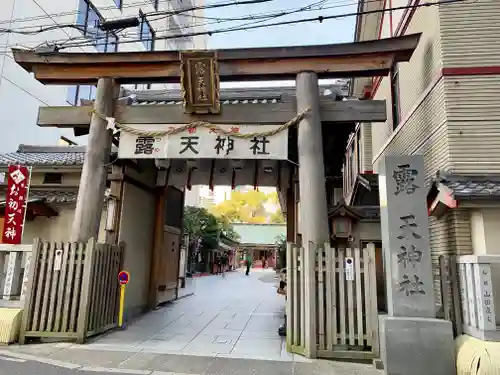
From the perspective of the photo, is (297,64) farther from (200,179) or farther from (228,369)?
(228,369)

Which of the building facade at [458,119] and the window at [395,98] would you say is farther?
the window at [395,98]

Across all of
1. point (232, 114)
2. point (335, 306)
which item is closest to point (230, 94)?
point (232, 114)

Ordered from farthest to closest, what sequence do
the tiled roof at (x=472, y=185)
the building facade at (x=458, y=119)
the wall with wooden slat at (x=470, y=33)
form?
the wall with wooden slat at (x=470, y=33) < the building facade at (x=458, y=119) < the tiled roof at (x=472, y=185)

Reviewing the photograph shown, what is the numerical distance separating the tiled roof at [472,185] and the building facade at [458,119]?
0.01 m

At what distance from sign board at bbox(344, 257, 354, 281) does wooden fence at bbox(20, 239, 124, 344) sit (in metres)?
4.96

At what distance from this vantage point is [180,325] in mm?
8805

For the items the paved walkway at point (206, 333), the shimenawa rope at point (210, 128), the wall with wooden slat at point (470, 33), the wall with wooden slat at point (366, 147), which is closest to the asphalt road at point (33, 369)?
the paved walkway at point (206, 333)

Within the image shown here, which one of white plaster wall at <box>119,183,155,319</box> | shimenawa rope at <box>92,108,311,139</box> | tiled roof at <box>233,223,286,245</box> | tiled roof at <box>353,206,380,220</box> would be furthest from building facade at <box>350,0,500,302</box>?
tiled roof at <box>233,223,286,245</box>

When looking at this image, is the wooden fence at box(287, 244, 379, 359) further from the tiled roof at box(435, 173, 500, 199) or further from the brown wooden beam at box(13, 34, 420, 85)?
the brown wooden beam at box(13, 34, 420, 85)

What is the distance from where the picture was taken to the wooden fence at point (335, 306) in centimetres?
612

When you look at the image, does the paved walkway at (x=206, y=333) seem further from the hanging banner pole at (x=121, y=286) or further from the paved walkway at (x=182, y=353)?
the hanging banner pole at (x=121, y=286)

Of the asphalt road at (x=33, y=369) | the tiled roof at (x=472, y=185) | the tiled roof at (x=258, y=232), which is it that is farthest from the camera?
the tiled roof at (x=258, y=232)

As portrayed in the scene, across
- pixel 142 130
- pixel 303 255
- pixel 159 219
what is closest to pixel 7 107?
pixel 159 219

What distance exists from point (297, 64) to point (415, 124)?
3327 millimetres
